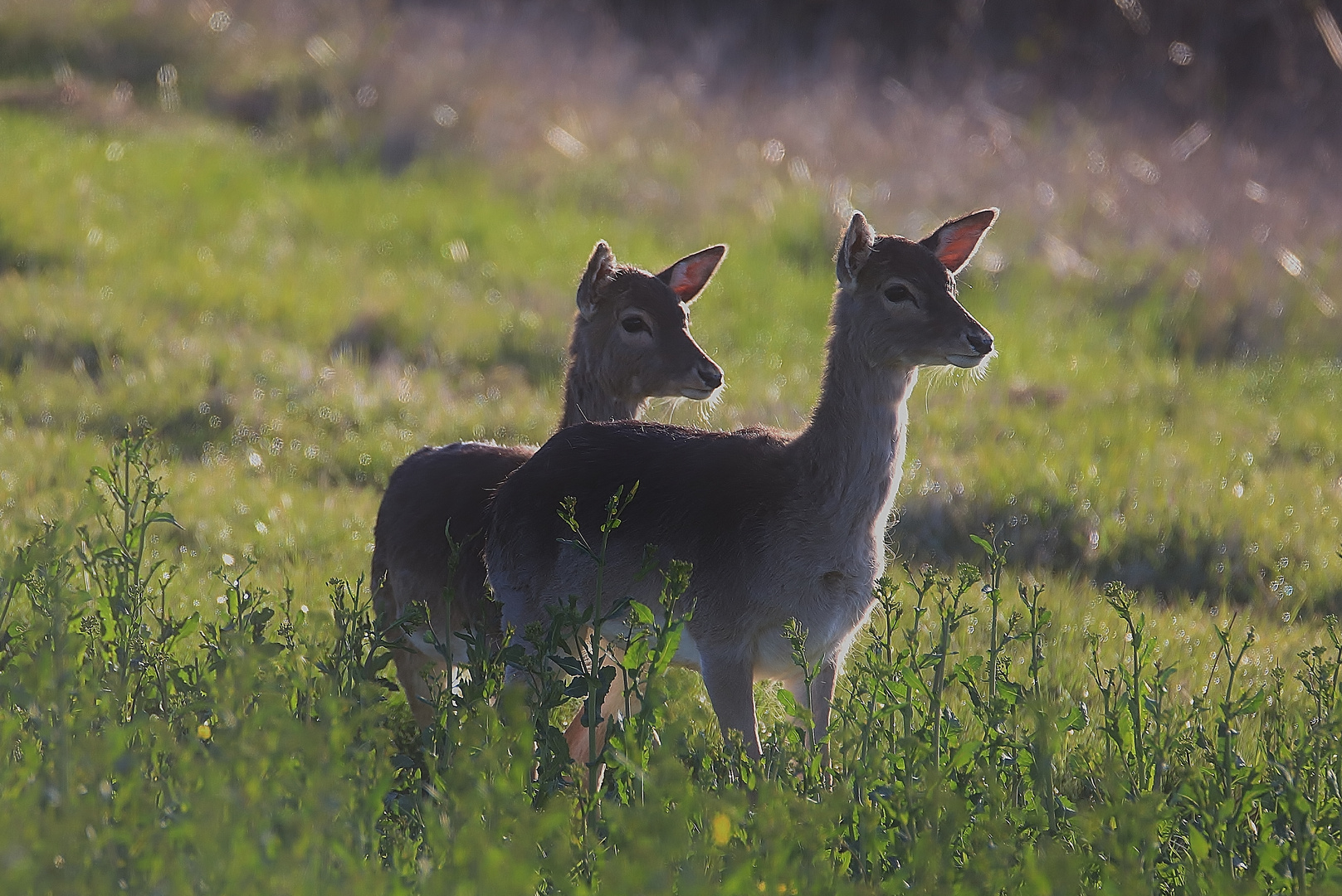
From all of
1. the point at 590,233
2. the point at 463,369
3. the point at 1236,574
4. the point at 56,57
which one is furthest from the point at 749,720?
the point at 56,57

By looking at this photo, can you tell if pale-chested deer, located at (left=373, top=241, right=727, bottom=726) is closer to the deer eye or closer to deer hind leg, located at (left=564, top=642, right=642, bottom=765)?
deer hind leg, located at (left=564, top=642, right=642, bottom=765)

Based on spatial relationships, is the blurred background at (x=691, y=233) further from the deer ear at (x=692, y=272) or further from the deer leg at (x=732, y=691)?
the deer leg at (x=732, y=691)

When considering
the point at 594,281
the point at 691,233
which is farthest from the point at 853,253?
the point at 691,233

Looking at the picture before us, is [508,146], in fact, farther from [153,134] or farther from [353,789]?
[353,789]

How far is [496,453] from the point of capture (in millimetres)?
5551

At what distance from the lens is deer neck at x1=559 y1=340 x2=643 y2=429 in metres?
5.97

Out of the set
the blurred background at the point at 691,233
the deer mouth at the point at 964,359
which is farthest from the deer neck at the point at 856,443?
the blurred background at the point at 691,233

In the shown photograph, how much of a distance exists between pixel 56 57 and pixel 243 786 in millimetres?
17625

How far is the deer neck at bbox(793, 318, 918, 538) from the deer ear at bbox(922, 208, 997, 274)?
22.0 inches

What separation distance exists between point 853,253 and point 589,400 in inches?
56.9

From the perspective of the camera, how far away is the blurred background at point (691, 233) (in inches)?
323

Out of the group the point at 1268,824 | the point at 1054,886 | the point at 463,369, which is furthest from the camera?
the point at 463,369

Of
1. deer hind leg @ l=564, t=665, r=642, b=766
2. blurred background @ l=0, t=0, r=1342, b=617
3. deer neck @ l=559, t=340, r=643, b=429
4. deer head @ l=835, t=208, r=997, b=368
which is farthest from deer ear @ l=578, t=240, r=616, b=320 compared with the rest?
blurred background @ l=0, t=0, r=1342, b=617

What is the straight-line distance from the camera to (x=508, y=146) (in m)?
15.9
